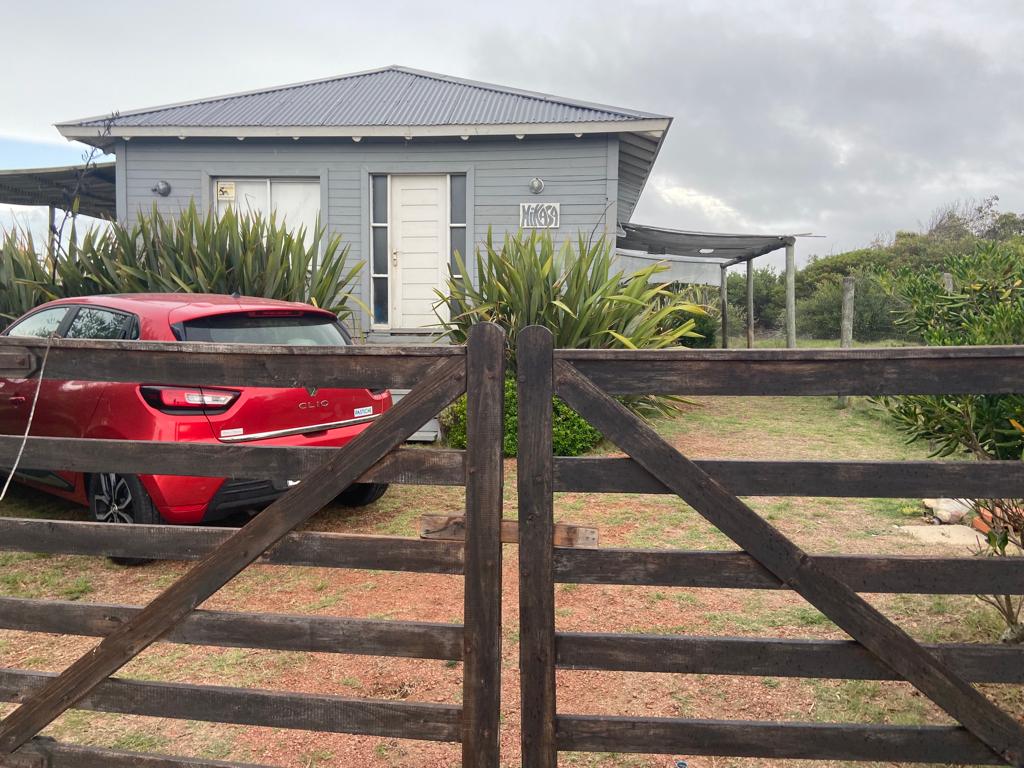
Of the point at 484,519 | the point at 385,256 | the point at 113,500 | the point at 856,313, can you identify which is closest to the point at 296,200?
the point at 385,256

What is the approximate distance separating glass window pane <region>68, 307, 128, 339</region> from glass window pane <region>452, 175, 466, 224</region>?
6.83m

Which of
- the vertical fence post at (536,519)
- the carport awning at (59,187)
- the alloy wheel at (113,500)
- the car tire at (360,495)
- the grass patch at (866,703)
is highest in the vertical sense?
the carport awning at (59,187)

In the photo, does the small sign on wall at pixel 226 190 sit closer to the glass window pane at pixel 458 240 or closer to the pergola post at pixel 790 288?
the glass window pane at pixel 458 240

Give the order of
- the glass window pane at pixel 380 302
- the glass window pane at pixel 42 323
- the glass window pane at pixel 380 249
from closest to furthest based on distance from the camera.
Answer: the glass window pane at pixel 42 323, the glass window pane at pixel 380 249, the glass window pane at pixel 380 302

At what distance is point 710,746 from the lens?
230 cm

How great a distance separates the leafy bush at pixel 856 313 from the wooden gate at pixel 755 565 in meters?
16.5

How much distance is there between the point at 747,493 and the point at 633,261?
9948 millimetres

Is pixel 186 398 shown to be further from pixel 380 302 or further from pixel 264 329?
pixel 380 302

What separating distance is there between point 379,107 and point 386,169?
1.45 metres

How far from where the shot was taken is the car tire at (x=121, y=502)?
14.4 ft

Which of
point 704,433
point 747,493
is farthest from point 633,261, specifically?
point 747,493

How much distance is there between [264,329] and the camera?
498cm

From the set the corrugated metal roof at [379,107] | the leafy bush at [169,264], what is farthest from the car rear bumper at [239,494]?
the corrugated metal roof at [379,107]

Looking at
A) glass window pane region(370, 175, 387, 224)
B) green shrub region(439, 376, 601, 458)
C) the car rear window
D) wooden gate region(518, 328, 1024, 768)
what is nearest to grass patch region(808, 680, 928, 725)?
wooden gate region(518, 328, 1024, 768)
